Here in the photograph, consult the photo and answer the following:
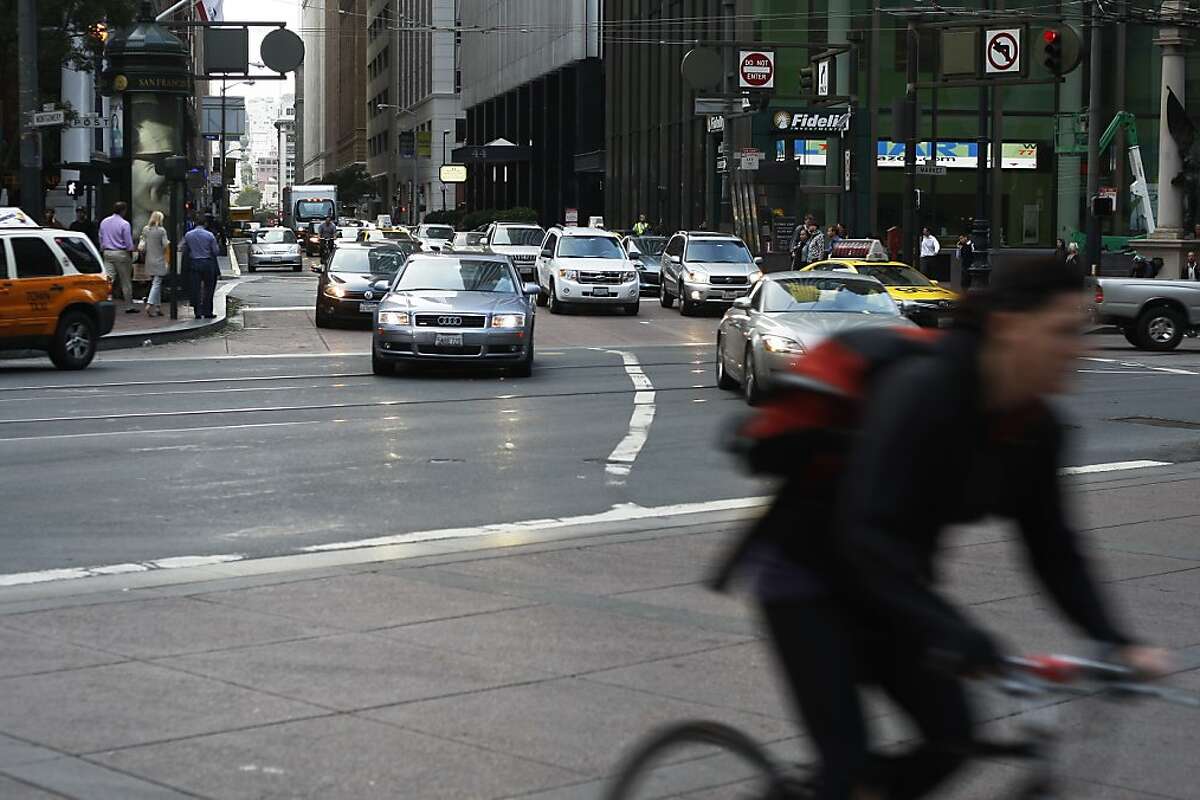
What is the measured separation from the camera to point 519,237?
50.8m

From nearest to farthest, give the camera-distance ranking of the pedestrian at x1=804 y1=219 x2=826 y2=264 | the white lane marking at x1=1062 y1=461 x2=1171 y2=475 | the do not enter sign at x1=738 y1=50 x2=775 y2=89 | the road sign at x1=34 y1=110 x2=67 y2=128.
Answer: the white lane marking at x1=1062 y1=461 x2=1171 y2=475
the road sign at x1=34 y1=110 x2=67 y2=128
the pedestrian at x1=804 y1=219 x2=826 y2=264
the do not enter sign at x1=738 y1=50 x2=775 y2=89

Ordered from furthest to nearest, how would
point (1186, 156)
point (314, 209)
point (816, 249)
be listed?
point (314, 209) < point (816, 249) < point (1186, 156)

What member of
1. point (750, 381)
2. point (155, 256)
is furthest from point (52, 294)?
point (750, 381)

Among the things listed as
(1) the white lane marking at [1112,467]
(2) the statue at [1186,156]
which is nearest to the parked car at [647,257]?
(2) the statue at [1186,156]

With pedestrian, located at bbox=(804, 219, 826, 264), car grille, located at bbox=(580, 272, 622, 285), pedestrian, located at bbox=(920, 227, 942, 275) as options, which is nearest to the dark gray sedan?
car grille, located at bbox=(580, 272, 622, 285)

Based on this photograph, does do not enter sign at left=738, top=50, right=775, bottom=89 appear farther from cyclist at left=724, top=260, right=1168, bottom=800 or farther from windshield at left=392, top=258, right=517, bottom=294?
cyclist at left=724, top=260, right=1168, bottom=800

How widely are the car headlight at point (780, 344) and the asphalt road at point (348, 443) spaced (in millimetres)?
886

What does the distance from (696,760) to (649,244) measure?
44319mm

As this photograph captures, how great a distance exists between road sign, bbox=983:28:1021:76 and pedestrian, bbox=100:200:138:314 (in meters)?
16.7

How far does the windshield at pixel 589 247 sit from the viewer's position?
39250 mm

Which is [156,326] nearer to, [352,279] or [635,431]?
[352,279]

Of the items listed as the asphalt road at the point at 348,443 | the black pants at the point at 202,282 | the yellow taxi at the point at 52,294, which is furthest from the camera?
the black pants at the point at 202,282

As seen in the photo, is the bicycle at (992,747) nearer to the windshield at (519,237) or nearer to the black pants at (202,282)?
the black pants at (202,282)

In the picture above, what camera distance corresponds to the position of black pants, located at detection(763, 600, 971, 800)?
3.68 meters
